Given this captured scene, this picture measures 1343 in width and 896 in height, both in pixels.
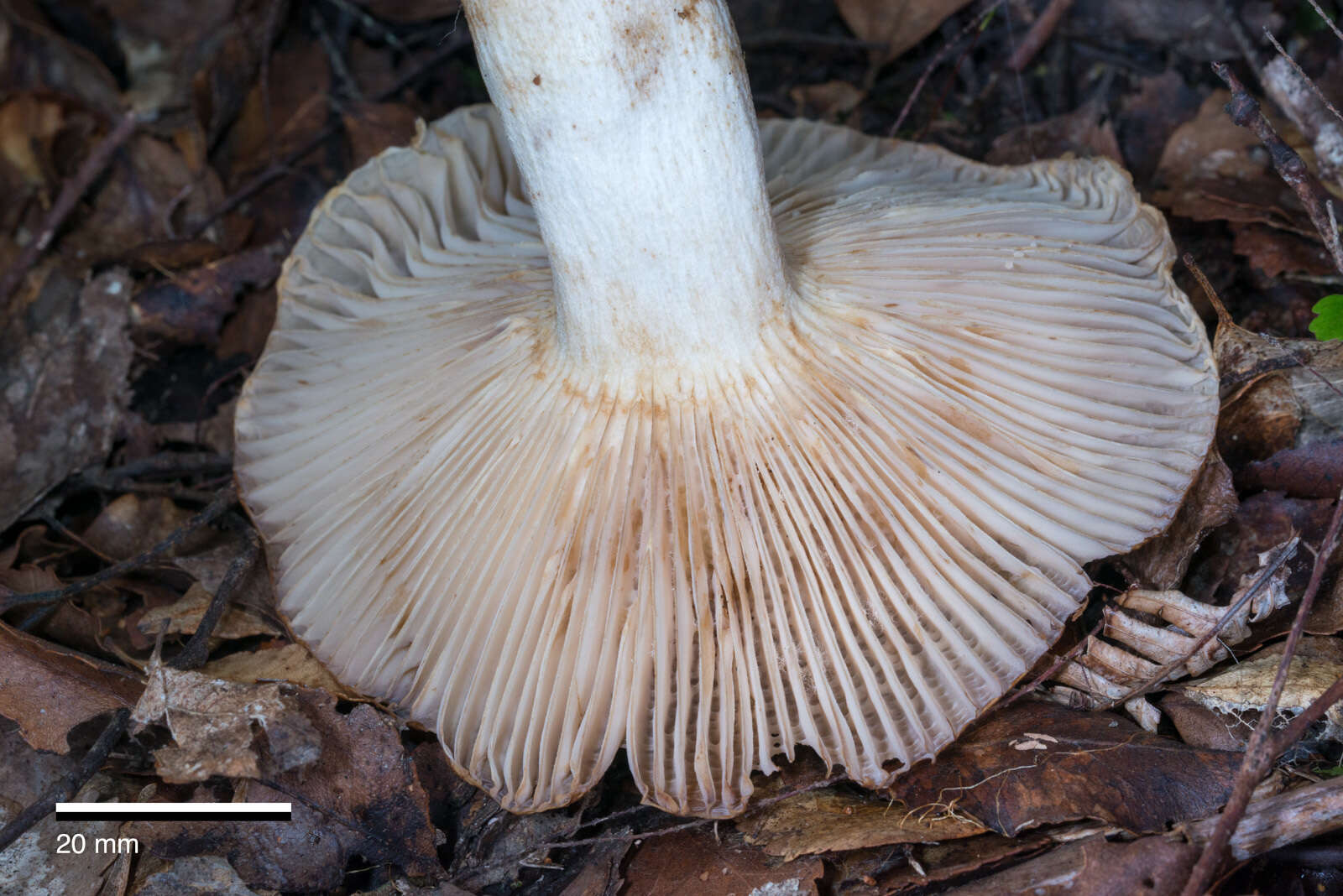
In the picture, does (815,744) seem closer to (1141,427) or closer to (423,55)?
(1141,427)

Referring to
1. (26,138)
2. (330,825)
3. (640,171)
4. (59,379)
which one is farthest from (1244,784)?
(26,138)

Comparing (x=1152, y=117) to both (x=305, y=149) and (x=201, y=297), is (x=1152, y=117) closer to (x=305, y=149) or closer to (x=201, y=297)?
(x=305, y=149)

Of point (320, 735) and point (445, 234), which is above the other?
point (445, 234)

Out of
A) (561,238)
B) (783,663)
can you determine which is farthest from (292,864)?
(561,238)

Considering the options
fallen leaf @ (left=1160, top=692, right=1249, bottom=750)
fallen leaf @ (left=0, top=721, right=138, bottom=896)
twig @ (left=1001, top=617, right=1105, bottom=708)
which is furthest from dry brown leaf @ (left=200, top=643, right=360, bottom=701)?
fallen leaf @ (left=1160, top=692, right=1249, bottom=750)

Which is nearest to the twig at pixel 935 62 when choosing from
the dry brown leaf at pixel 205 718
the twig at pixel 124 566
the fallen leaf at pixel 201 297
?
the fallen leaf at pixel 201 297
